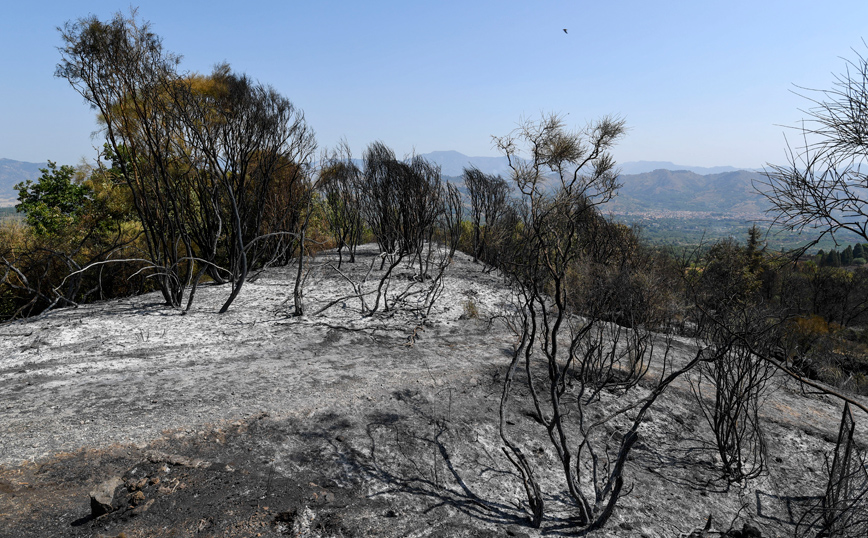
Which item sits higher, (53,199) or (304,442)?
(53,199)

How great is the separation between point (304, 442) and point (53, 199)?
1839 cm

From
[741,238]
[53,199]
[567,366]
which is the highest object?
[53,199]

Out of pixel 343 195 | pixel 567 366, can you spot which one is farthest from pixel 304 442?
pixel 343 195

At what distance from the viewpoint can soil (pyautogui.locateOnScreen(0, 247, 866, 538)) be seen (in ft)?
9.59

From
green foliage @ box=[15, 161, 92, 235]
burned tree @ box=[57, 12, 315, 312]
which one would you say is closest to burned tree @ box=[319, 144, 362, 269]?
burned tree @ box=[57, 12, 315, 312]

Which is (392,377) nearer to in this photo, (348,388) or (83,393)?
(348,388)

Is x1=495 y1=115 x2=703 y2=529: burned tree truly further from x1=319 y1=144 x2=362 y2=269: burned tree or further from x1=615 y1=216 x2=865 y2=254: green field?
x1=319 y1=144 x2=362 y2=269: burned tree

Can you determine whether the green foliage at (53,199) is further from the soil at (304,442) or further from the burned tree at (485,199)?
the burned tree at (485,199)

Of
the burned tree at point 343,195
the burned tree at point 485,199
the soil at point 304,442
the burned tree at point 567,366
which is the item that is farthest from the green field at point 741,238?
the burned tree at point 343,195

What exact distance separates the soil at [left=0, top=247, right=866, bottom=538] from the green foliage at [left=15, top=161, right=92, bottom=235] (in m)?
11.4

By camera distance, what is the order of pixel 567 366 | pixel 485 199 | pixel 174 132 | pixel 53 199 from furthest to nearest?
pixel 485 199
pixel 53 199
pixel 174 132
pixel 567 366

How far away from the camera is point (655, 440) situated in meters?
5.04

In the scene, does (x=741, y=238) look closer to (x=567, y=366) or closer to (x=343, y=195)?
(x=343, y=195)

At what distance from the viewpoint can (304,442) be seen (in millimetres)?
3822
